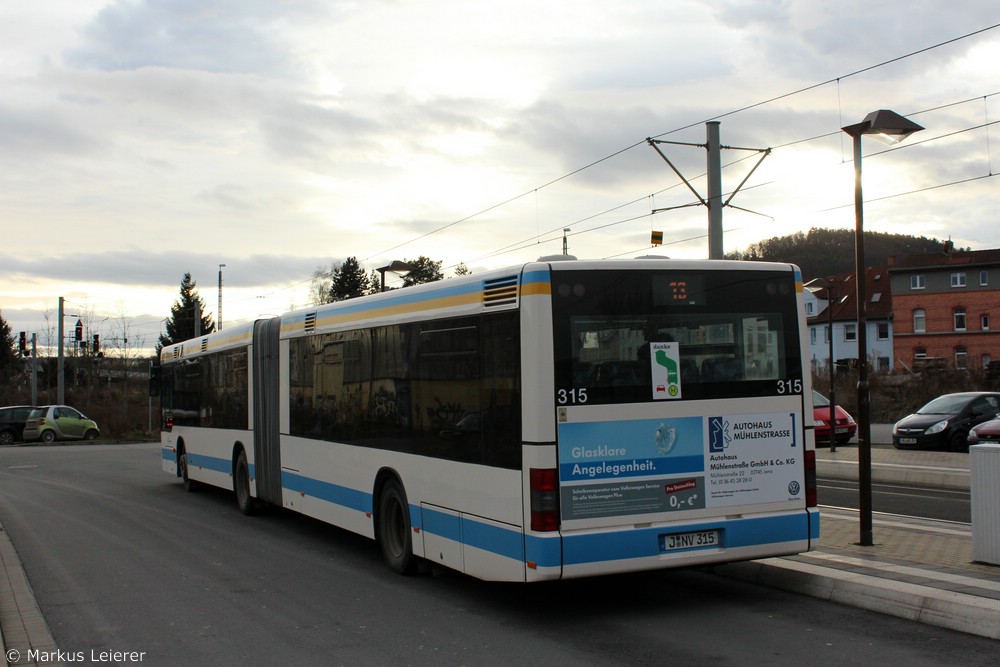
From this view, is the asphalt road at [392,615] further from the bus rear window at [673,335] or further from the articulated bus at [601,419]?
the bus rear window at [673,335]

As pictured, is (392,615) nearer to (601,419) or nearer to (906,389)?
(601,419)

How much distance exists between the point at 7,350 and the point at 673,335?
308 feet

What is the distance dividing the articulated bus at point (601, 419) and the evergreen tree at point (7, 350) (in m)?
78.3

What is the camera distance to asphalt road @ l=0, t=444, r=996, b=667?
6691 millimetres

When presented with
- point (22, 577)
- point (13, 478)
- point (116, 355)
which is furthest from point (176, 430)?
point (116, 355)

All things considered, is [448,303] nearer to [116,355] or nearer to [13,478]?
[13,478]

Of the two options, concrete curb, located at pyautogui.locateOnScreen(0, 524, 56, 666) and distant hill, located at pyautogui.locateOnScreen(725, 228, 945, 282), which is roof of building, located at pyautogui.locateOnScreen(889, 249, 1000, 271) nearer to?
distant hill, located at pyautogui.locateOnScreen(725, 228, 945, 282)

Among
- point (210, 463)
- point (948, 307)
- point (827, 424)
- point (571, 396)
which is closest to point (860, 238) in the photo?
point (571, 396)

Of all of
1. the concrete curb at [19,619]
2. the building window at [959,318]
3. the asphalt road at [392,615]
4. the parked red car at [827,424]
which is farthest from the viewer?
the building window at [959,318]

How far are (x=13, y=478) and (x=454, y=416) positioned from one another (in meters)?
20.1

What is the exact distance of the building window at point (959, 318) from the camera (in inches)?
2958

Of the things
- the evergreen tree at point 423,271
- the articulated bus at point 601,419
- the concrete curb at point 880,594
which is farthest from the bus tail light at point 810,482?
the evergreen tree at point 423,271

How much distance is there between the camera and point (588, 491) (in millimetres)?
7441

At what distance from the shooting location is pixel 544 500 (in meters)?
7.30
